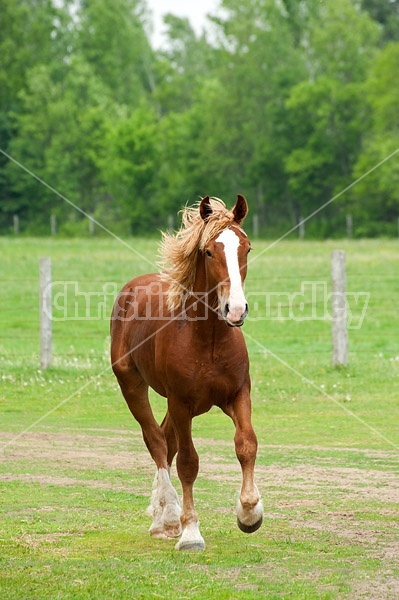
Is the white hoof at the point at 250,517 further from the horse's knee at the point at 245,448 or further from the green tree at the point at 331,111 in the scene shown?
the green tree at the point at 331,111

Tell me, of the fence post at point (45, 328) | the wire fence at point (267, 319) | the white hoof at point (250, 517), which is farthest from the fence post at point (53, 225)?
the white hoof at point (250, 517)

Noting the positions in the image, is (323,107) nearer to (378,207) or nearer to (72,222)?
(378,207)

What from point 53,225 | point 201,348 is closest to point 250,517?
point 201,348

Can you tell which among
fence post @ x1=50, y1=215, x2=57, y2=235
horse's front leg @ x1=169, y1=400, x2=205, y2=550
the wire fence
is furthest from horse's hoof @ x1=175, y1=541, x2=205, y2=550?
fence post @ x1=50, y1=215, x2=57, y2=235

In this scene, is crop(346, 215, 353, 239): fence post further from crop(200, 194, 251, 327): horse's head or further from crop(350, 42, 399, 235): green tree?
crop(200, 194, 251, 327): horse's head

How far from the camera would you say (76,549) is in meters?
6.57

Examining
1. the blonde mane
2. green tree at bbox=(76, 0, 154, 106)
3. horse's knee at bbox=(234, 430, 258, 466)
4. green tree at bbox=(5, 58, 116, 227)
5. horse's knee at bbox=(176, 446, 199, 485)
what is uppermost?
green tree at bbox=(76, 0, 154, 106)

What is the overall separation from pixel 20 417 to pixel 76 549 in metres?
6.51

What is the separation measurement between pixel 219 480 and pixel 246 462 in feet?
8.61

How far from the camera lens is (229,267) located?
6.38 metres

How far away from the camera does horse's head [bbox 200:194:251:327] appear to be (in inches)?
242

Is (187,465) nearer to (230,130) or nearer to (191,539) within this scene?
(191,539)

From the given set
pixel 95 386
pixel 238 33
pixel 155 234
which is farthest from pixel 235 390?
pixel 238 33

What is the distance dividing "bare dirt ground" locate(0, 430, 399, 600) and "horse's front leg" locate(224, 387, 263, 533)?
2.49 feet
